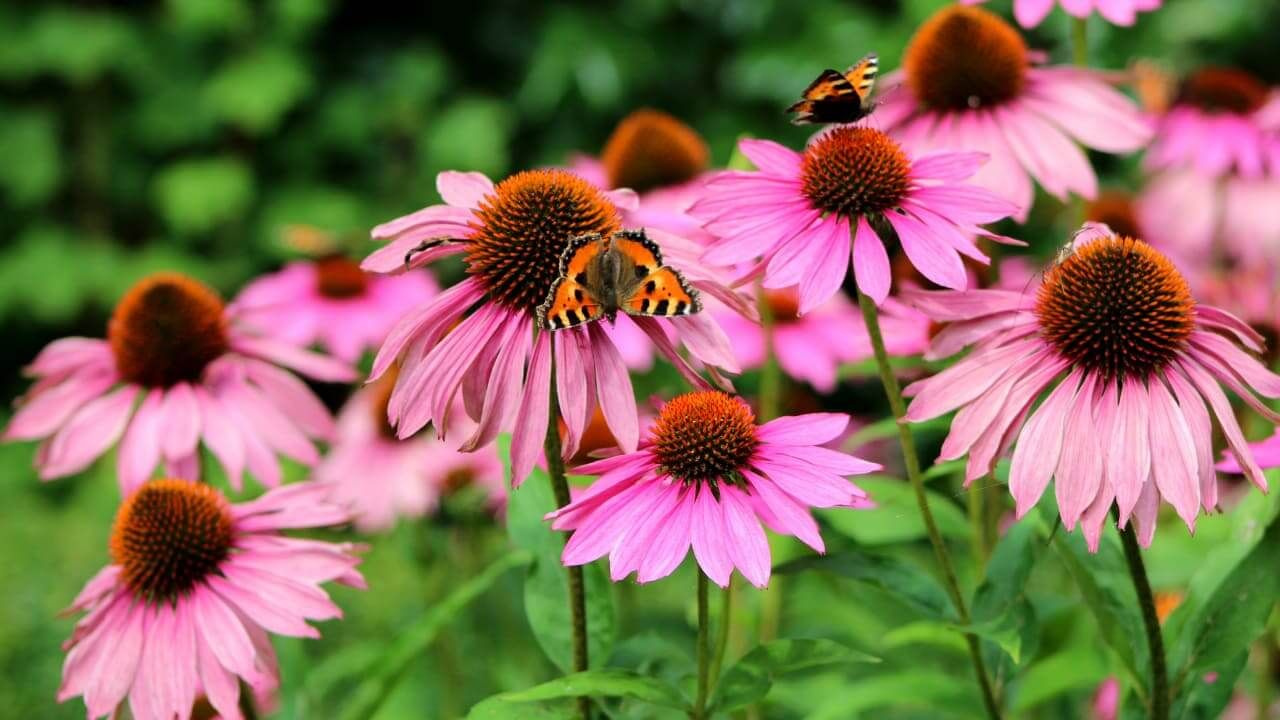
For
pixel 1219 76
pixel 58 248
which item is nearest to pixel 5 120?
pixel 58 248

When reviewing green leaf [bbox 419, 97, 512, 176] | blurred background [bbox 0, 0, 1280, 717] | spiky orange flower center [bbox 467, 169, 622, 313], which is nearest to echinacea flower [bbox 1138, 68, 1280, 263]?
blurred background [bbox 0, 0, 1280, 717]

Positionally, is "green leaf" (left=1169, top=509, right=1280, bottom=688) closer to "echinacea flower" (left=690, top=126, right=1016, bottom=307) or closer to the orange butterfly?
"echinacea flower" (left=690, top=126, right=1016, bottom=307)

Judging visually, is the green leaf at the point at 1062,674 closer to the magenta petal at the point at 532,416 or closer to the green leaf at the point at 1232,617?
the green leaf at the point at 1232,617

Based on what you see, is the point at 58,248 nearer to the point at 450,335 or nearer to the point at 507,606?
the point at 507,606

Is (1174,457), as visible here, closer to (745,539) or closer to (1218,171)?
(745,539)

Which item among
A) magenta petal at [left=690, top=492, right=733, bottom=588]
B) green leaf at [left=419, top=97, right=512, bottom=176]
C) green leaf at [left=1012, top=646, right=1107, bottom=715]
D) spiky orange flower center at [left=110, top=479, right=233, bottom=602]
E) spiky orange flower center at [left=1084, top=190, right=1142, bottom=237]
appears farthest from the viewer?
green leaf at [left=419, top=97, right=512, bottom=176]

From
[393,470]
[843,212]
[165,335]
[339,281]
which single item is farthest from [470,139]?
[843,212]
